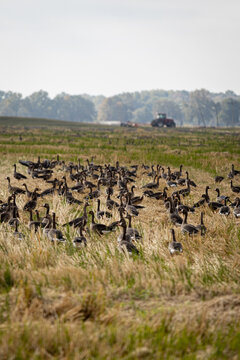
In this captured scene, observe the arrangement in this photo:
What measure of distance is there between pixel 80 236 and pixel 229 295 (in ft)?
12.3

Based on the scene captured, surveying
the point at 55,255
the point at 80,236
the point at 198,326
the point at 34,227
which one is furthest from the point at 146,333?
the point at 34,227

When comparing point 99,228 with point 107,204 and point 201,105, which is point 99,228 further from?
point 201,105

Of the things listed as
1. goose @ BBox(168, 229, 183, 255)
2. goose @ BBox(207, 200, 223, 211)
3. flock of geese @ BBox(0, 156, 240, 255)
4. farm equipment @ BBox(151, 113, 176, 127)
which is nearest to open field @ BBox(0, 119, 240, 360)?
goose @ BBox(168, 229, 183, 255)

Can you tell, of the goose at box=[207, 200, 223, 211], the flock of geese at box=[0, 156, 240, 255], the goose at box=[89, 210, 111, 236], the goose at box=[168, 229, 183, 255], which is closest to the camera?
the goose at box=[168, 229, 183, 255]

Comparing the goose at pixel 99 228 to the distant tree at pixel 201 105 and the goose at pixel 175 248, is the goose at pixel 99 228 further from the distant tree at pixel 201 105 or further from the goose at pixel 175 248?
the distant tree at pixel 201 105

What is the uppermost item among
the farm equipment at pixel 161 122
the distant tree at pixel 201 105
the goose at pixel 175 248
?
the distant tree at pixel 201 105

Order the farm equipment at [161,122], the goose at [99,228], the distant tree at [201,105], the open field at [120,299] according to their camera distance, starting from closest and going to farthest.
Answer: the open field at [120,299]
the goose at [99,228]
the farm equipment at [161,122]
the distant tree at [201,105]

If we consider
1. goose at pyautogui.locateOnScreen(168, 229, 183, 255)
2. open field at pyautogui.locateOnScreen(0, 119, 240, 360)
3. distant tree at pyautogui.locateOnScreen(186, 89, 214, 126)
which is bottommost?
open field at pyautogui.locateOnScreen(0, 119, 240, 360)

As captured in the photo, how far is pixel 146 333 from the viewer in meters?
4.27

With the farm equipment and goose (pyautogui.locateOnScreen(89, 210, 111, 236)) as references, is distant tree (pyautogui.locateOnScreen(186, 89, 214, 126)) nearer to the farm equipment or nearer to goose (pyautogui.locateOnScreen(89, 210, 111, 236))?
the farm equipment

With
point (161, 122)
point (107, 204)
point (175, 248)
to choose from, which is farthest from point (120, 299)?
point (161, 122)

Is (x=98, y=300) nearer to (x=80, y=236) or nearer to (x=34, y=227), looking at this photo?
(x=80, y=236)

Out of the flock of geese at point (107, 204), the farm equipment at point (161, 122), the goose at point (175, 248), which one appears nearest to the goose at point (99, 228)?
the flock of geese at point (107, 204)

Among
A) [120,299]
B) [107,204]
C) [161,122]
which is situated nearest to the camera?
[120,299]
